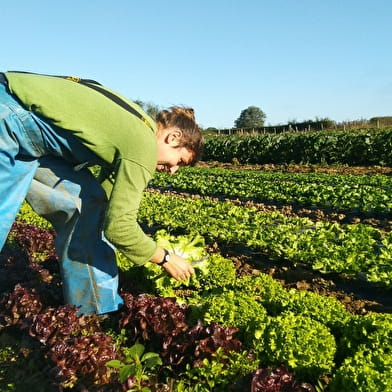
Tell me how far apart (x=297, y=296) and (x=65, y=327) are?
1.92 meters

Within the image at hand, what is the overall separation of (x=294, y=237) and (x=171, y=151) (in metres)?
3.48

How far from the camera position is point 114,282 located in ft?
12.9

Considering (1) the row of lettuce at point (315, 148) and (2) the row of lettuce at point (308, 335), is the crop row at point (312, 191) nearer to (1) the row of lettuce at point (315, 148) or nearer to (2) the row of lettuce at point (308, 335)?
(2) the row of lettuce at point (308, 335)

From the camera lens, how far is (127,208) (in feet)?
10.2

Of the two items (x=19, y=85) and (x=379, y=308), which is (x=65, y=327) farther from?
(x=379, y=308)

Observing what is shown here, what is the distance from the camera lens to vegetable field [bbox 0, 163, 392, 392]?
2971 mm

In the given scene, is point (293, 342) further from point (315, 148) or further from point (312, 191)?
point (315, 148)

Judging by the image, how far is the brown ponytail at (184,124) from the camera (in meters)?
3.23

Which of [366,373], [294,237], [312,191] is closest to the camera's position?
[366,373]

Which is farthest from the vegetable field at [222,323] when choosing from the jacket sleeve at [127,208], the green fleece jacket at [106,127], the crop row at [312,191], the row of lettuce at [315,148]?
the row of lettuce at [315,148]

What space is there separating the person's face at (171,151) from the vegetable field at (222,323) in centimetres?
119

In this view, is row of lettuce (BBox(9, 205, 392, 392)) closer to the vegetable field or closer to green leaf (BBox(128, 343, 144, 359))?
the vegetable field

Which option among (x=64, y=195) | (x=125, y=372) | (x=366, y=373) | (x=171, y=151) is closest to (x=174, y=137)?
(x=171, y=151)

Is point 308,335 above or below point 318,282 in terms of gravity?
below
